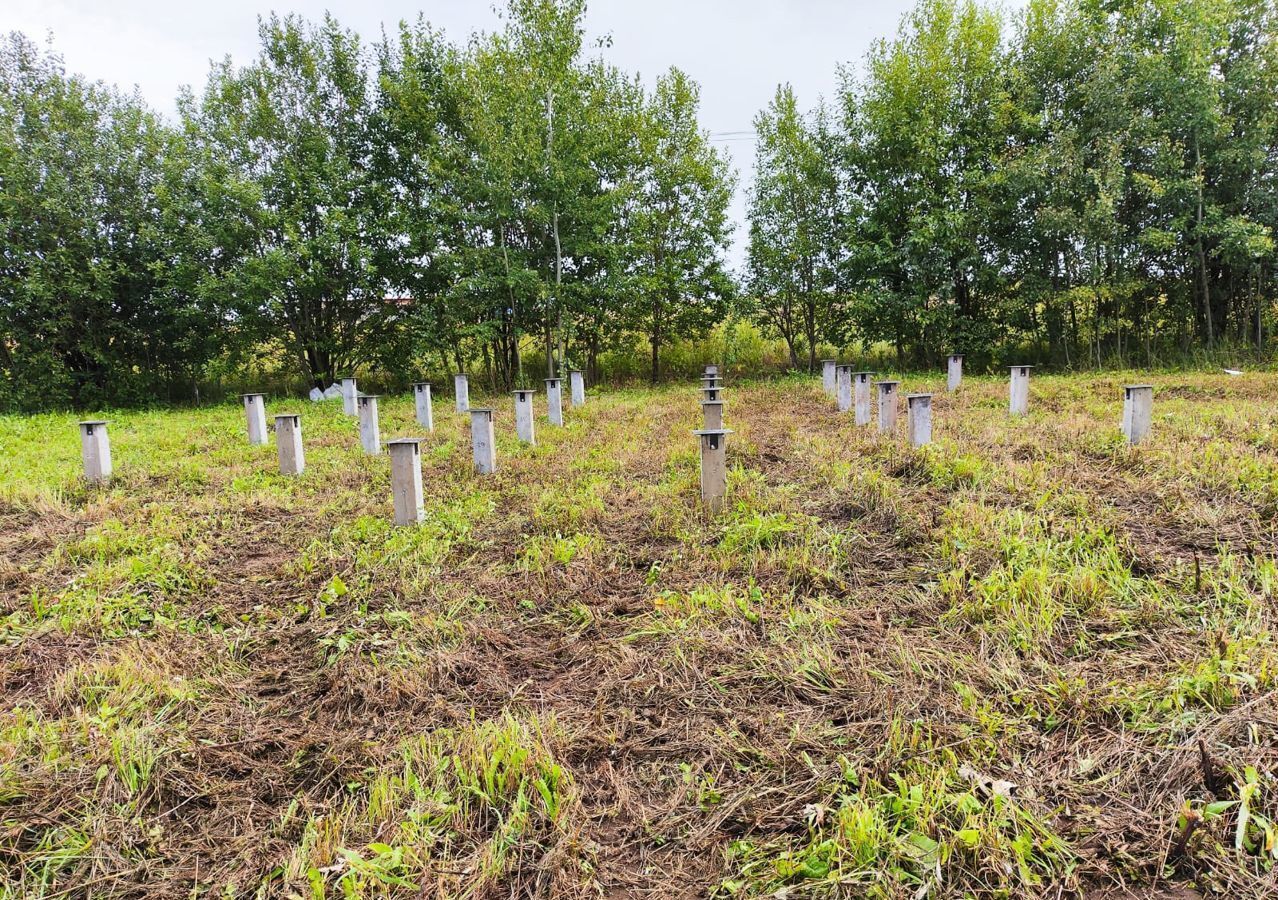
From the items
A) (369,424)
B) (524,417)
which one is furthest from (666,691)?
(369,424)

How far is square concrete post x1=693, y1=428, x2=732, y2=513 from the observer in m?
4.24

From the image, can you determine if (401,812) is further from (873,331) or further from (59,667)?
(873,331)

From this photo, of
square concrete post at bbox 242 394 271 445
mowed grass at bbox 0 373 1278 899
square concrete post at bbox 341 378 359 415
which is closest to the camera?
mowed grass at bbox 0 373 1278 899

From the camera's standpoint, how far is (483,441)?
18.7 feet

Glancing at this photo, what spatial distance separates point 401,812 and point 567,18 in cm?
1559

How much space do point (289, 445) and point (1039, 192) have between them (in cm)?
1459

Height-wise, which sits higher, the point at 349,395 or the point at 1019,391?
the point at 349,395

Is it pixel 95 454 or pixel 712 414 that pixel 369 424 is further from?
pixel 712 414

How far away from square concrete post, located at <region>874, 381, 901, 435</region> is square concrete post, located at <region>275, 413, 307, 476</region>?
6056mm

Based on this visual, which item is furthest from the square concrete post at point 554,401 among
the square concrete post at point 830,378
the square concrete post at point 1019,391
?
the square concrete post at point 1019,391

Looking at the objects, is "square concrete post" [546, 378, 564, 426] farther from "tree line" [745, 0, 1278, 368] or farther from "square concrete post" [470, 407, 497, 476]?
"tree line" [745, 0, 1278, 368]

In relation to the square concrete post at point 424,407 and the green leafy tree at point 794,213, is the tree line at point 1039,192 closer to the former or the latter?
the green leafy tree at point 794,213

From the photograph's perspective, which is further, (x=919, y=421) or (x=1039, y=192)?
(x=1039, y=192)

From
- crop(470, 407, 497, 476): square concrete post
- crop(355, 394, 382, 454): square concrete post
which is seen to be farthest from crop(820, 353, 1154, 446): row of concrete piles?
crop(355, 394, 382, 454): square concrete post
